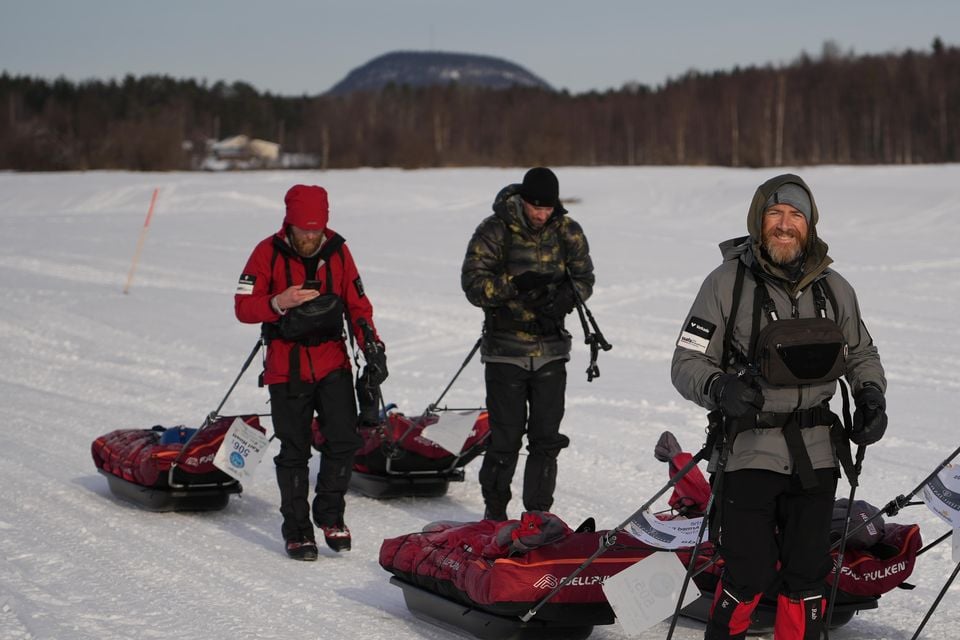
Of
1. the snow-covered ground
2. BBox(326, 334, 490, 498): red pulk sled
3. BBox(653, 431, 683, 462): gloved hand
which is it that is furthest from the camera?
BBox(326, 334, 490, 498): red pulk sled

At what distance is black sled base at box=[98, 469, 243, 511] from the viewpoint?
7195mm

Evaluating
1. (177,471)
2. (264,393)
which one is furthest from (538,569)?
(264,393)

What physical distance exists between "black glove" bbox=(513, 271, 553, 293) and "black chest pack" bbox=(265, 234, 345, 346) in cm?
91

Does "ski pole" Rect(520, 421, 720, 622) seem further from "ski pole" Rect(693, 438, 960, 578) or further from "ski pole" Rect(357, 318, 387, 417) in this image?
"ski pole" Rect(357, 318, 387, 417)

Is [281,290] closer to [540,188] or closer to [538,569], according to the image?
[540,188]

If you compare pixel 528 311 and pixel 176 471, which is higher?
pixel 528 311

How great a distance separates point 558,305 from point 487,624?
6.37 ft

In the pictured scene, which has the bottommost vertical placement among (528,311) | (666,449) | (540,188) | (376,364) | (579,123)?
(666,449)

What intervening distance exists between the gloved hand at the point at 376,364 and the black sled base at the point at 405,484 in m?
1.39

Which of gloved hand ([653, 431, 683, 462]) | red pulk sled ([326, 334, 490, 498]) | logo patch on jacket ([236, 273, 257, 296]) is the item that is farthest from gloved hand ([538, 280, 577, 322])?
gloved hand ([653, 431, 683, 462])

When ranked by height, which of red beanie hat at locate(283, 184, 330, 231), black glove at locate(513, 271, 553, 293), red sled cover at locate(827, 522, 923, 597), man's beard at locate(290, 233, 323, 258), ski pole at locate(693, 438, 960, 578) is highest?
red beanie hat at locate(283, 184, 330, 231)

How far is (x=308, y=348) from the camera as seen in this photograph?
622 cm

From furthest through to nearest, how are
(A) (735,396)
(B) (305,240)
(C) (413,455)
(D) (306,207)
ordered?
(C) (413,455) < (B) (305,240) < (D) (306,207) < (A) (735,396)

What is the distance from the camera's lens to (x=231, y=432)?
6.72 m
